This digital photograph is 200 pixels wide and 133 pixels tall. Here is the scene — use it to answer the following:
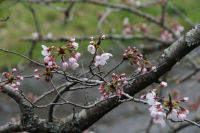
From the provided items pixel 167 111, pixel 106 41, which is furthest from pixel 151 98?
pixel 106 41

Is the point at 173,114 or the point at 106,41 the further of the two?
the point at 106,41

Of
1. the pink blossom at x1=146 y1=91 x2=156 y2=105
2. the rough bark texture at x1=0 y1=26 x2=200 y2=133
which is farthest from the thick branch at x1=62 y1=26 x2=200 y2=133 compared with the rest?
the pink blossom at x1=146 y1=91 x2=156 y2=105

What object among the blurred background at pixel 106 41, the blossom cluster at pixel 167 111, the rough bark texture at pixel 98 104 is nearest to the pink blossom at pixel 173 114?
the blossom cluster at pixel 167 111

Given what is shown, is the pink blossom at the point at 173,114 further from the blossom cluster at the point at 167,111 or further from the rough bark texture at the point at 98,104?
the rough bark texture at the point at 98,104

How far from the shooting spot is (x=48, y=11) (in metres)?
6.88

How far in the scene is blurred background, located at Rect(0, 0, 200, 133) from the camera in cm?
369

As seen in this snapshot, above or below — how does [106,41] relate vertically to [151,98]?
above

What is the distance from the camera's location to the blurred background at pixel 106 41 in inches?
Result: 145

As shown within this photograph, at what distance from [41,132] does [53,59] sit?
2.16 feet

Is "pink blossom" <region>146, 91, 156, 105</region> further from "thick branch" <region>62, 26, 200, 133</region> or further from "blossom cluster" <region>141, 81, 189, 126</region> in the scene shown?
"thick branch" <region>62, 26, 200, 133</region>

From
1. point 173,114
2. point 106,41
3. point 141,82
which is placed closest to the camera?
point 173,114

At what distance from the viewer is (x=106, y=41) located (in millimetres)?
5980

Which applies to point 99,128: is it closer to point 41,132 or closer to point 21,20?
point 41,132

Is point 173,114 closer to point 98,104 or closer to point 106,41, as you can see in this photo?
point 98,104
